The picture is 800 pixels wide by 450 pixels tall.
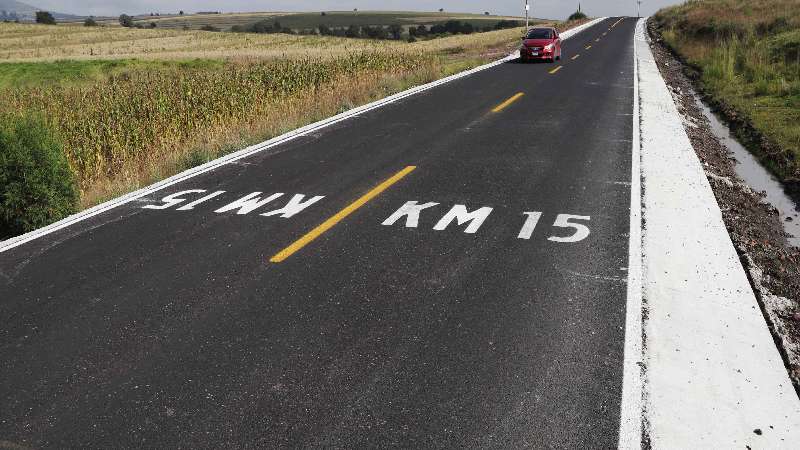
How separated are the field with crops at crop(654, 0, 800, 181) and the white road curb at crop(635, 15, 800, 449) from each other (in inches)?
189

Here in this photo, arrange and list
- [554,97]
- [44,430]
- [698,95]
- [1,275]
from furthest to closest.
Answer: [698,95], [554,97], [1,275], [44,430]

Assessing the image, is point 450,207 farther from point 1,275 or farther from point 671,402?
point 1,275

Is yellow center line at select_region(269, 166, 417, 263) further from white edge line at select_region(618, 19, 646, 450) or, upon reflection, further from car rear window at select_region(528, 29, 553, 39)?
car rear window at select_region(528, 29, 553, 39)

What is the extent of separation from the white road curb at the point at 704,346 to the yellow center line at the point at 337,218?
3.48m

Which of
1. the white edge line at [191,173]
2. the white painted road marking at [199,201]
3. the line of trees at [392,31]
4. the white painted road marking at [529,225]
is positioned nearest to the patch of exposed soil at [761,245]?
the white painted road marking at [529,225]

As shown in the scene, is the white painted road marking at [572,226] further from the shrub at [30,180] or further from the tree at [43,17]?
the tree at [43,17]

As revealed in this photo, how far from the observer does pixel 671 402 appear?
395cm

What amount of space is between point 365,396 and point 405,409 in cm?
30

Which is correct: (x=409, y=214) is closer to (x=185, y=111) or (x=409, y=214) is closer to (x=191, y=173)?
(x=191, y=173)

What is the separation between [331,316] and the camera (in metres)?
4.98

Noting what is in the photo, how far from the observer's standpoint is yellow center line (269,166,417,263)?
6.26 m

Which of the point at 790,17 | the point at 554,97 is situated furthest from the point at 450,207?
the point at 790,17

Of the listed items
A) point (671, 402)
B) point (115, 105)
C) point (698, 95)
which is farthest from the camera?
point (698, 95)

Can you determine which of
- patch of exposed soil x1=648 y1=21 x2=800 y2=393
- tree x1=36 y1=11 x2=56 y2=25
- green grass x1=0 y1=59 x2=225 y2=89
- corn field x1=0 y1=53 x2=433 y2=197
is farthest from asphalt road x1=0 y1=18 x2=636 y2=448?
tree x1=36 y1=11 x2=56 y2=25
